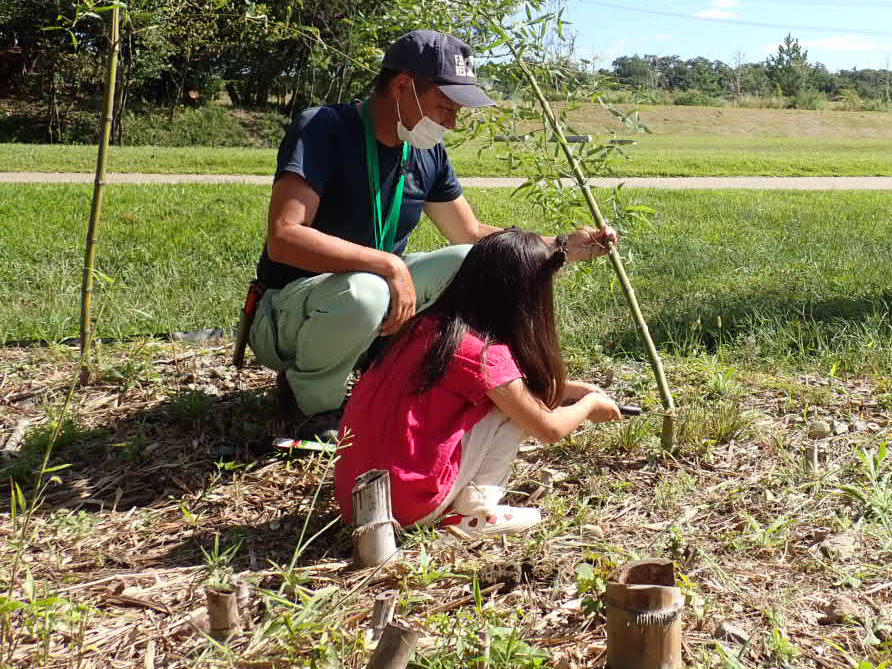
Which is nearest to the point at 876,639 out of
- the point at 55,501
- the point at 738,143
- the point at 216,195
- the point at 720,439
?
the point at 720,439

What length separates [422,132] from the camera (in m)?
2.92

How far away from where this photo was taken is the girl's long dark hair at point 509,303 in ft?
7.84

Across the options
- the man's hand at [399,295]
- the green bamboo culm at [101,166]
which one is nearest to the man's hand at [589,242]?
the man's hand at [399,295]

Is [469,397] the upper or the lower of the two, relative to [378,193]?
lower

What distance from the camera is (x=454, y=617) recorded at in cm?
203

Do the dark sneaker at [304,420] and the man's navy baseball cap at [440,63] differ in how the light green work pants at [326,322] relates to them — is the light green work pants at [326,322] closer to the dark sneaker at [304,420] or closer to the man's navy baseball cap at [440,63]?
the dark sneaker at [304,420]

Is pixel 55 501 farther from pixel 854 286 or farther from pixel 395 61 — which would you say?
pixel 854 286

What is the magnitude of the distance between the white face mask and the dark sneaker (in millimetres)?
917

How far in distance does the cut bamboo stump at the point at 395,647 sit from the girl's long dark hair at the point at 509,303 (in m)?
0.85

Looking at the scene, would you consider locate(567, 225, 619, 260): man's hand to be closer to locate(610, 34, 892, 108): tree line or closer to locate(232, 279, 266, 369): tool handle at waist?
locate(232, 279, 266, 369): tool handle at waist

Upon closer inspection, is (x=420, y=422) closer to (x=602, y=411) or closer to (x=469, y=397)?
(x=469, y=397)

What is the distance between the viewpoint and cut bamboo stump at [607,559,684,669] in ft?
5.59

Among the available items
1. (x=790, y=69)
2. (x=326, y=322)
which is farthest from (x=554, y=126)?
(x=790, y=69)

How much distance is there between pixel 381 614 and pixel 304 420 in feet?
4.24
